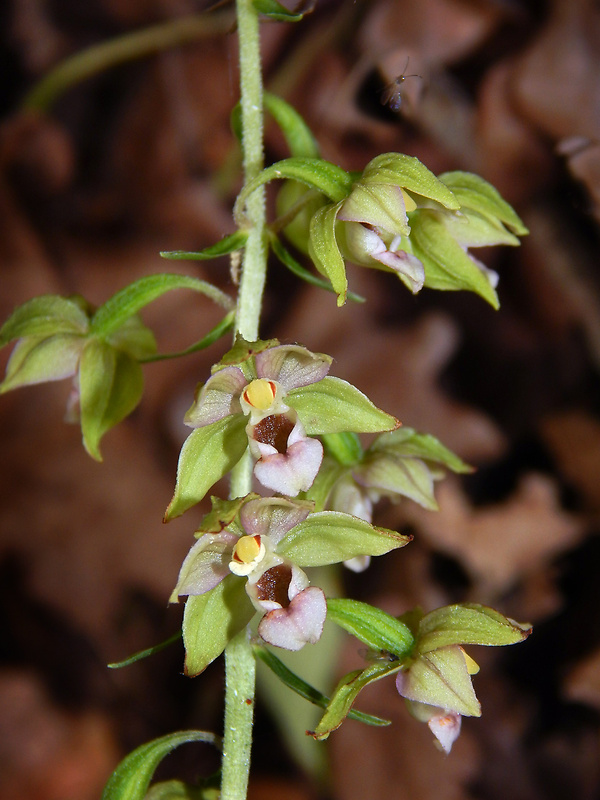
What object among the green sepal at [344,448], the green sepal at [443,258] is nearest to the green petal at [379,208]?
the green sepal at [443,258]

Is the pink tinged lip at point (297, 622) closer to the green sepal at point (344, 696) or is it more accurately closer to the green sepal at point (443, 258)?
the green sepal at point (344, 696)

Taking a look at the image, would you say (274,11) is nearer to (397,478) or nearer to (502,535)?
(397,478)

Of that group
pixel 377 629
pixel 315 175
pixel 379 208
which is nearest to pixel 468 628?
pixel 377 629

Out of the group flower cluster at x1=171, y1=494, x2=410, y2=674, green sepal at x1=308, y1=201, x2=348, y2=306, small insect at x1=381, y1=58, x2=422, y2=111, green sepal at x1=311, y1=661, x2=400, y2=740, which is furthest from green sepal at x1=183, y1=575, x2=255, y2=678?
small insect at x1=381, y1=58, x2=422, y2=111

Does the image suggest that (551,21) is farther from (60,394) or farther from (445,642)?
(445,642)

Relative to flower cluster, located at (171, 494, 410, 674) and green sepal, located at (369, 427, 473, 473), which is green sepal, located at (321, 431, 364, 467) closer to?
green sepal, located at (369, 427, 473, 473)
